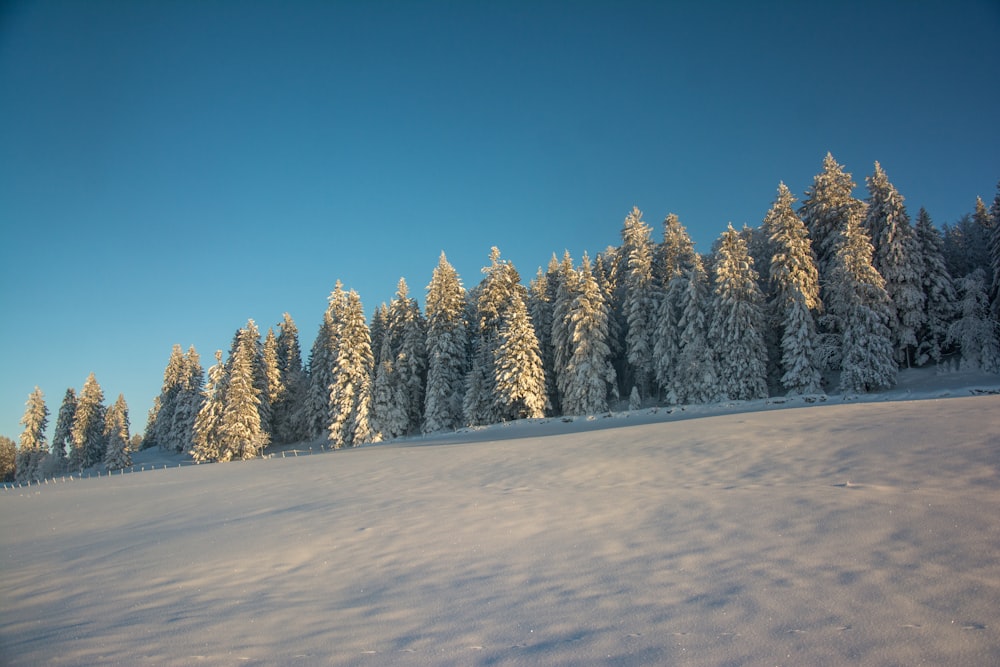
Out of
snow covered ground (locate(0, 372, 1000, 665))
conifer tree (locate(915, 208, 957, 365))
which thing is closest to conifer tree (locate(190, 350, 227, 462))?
snow covered ground (locate(0, 372, 1000, 665))

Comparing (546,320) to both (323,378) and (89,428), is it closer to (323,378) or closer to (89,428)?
(323,378)

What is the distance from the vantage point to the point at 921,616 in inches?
182

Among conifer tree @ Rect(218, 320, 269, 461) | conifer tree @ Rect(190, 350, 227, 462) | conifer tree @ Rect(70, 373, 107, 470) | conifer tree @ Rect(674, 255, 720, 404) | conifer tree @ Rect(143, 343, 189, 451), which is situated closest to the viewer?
conifer tree @ Rect(674, 255, 720, 404)

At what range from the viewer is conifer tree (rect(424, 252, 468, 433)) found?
44.8 meters

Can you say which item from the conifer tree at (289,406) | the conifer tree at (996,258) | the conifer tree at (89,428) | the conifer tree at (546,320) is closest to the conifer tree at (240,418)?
the conifer tree at (289,406)

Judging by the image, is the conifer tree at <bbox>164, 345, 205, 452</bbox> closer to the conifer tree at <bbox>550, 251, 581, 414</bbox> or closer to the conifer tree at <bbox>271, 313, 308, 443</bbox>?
the conifer tree at <bbox>271, 313, 308, 443</bbox>

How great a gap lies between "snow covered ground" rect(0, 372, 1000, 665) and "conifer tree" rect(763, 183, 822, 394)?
20762 millimetres

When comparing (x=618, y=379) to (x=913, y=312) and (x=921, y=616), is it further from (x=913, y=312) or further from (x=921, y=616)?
(x=921, y=616)

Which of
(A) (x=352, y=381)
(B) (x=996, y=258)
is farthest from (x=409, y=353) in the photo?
(B) (x=996, y=258)

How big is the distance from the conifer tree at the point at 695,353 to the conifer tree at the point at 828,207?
9.10m

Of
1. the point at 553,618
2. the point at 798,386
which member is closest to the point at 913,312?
the point at 798,386

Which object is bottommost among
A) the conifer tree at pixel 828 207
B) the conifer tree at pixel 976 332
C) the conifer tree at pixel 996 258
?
the conifer tree at pixel 976 332

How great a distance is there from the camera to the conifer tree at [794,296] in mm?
33781

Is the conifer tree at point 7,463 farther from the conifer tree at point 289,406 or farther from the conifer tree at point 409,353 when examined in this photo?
the conifer tree at point 409,353
